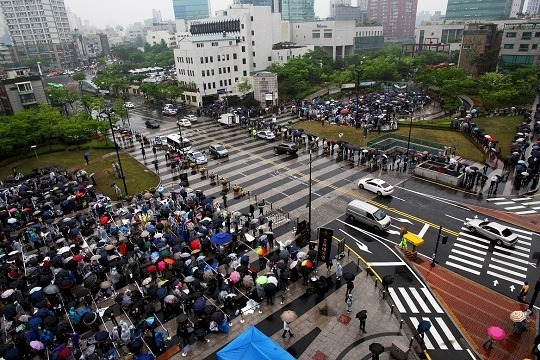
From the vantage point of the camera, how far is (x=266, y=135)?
164 feet

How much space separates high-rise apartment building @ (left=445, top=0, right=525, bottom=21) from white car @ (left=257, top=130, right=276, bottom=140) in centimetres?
17941

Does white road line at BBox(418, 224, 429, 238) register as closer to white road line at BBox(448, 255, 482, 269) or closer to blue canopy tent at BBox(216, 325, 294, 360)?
white road line at BBox(448, 255, 482, 269)

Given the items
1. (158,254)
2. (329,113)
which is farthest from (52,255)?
(329,113)

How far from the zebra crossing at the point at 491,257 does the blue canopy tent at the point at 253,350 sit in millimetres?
14567

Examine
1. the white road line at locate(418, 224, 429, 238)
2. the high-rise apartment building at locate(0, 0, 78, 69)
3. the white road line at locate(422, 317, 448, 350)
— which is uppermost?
the high-rise apartment building at locate(0, 0, 78, 69)

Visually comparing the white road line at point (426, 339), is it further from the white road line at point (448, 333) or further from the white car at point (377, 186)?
the white car at point (377, 186)

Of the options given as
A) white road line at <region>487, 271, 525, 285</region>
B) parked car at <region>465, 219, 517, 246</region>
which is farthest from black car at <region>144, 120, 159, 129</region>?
white road line at <region>487, 271, 525, 285</region>

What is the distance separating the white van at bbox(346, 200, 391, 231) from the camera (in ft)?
87.4

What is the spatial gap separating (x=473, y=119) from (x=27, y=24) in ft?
641

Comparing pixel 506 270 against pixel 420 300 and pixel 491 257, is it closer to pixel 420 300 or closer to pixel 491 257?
pixel 491 257

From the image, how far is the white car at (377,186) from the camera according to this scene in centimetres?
3180

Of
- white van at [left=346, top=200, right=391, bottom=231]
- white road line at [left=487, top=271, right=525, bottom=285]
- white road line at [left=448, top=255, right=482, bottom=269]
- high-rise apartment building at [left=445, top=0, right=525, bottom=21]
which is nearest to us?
white road line at [left=487, top=271, right=525, bottom=285]

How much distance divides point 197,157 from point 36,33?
176m

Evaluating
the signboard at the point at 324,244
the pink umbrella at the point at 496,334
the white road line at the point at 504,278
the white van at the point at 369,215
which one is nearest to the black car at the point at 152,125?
the white van at the point at 369,215
